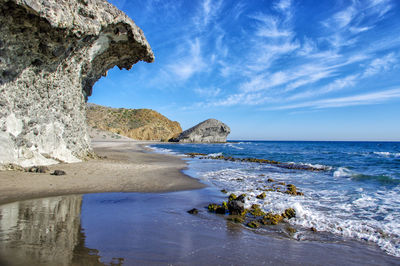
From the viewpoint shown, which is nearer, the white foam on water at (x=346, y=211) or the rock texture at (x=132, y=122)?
the white foam on water at (x=346, y=211)

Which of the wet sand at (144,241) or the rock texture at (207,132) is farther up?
the rock texture at (207,132)

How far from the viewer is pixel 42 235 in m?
4.07

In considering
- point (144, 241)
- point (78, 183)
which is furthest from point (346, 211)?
point (78, 183)

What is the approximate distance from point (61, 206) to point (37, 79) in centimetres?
742

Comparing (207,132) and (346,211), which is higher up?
(207,132)

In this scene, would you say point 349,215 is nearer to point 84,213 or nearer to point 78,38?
point 84,213

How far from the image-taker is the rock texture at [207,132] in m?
90.6

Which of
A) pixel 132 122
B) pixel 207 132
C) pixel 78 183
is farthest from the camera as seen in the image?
pixel 132 122

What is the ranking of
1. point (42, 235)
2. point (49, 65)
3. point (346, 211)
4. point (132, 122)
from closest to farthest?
point (42, 235) < point (346, 211) < point (49, 65) < point (132, 122)

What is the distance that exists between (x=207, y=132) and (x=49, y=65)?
8338 cm

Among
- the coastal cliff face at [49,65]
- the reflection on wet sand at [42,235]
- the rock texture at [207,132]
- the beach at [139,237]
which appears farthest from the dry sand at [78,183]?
the rock texture at [207,132]

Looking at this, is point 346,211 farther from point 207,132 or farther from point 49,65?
point 207,132

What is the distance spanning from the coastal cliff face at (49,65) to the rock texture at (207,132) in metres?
75.1

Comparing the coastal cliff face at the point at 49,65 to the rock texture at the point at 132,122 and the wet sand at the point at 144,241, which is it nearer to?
the wet sand at the point at 144,241
